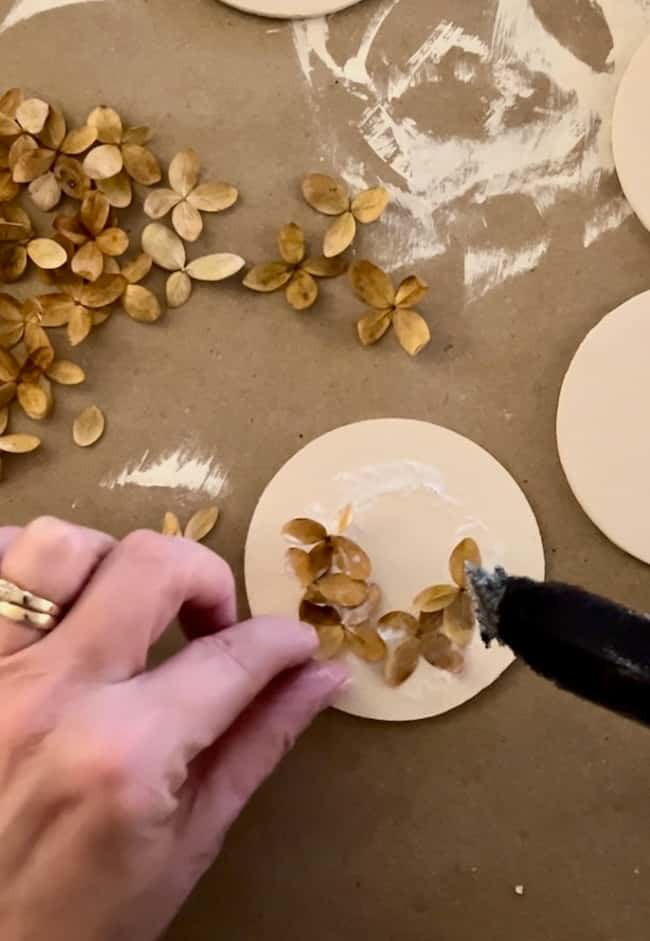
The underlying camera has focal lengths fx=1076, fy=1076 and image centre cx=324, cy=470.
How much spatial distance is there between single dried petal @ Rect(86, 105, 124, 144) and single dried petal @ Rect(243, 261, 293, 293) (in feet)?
0.42

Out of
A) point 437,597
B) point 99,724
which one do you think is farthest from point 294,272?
point 99,724

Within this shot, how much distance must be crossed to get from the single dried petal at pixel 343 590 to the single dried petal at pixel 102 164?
0.30 meters

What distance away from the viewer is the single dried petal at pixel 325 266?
68 cm

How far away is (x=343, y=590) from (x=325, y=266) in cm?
21

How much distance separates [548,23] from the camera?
2.27 ft

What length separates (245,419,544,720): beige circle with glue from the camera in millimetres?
639

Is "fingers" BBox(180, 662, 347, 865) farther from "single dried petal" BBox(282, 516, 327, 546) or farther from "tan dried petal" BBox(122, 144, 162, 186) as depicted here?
"tan dried petal" BBox(122, 144, 162, 186)

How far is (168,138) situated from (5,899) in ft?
1.57

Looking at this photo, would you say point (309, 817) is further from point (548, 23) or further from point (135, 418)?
point (548, 23)

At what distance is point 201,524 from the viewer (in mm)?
669

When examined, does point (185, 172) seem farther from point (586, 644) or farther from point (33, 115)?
point (586, 644)

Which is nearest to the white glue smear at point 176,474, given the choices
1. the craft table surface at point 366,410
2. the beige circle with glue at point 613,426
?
the craft table surface at point 366,410

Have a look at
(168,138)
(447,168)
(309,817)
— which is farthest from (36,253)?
(309,817)

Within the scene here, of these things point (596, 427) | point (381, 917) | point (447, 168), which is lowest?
point (381, 917)
